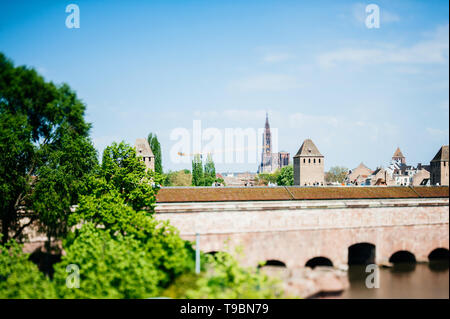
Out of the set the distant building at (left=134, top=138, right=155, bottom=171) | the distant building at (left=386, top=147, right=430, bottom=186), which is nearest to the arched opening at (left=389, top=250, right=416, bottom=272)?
the distant building at (left=134, top=138, right=155, bottom=171)

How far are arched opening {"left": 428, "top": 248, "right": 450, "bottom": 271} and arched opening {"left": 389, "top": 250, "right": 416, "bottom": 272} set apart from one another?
1244 millimetres

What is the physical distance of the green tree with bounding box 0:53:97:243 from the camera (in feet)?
71.8

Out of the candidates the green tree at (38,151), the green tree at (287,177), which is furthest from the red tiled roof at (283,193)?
the green tree at (287,177)

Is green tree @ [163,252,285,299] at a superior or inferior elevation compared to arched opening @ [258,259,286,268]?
superior

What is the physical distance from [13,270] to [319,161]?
2340 inches

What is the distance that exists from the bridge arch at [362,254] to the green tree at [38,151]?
67.5ft

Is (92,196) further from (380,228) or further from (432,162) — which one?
(432,162)

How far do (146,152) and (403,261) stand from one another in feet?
145

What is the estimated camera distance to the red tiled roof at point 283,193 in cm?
2888

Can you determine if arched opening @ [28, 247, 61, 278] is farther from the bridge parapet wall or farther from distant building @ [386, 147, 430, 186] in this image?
distant building @ [386, 147, 430, 186]

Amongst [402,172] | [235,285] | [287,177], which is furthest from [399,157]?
[235,285]

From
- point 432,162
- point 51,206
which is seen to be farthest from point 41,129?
point 432,162

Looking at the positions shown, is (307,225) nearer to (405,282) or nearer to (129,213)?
(405,282)

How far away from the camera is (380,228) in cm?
2803
